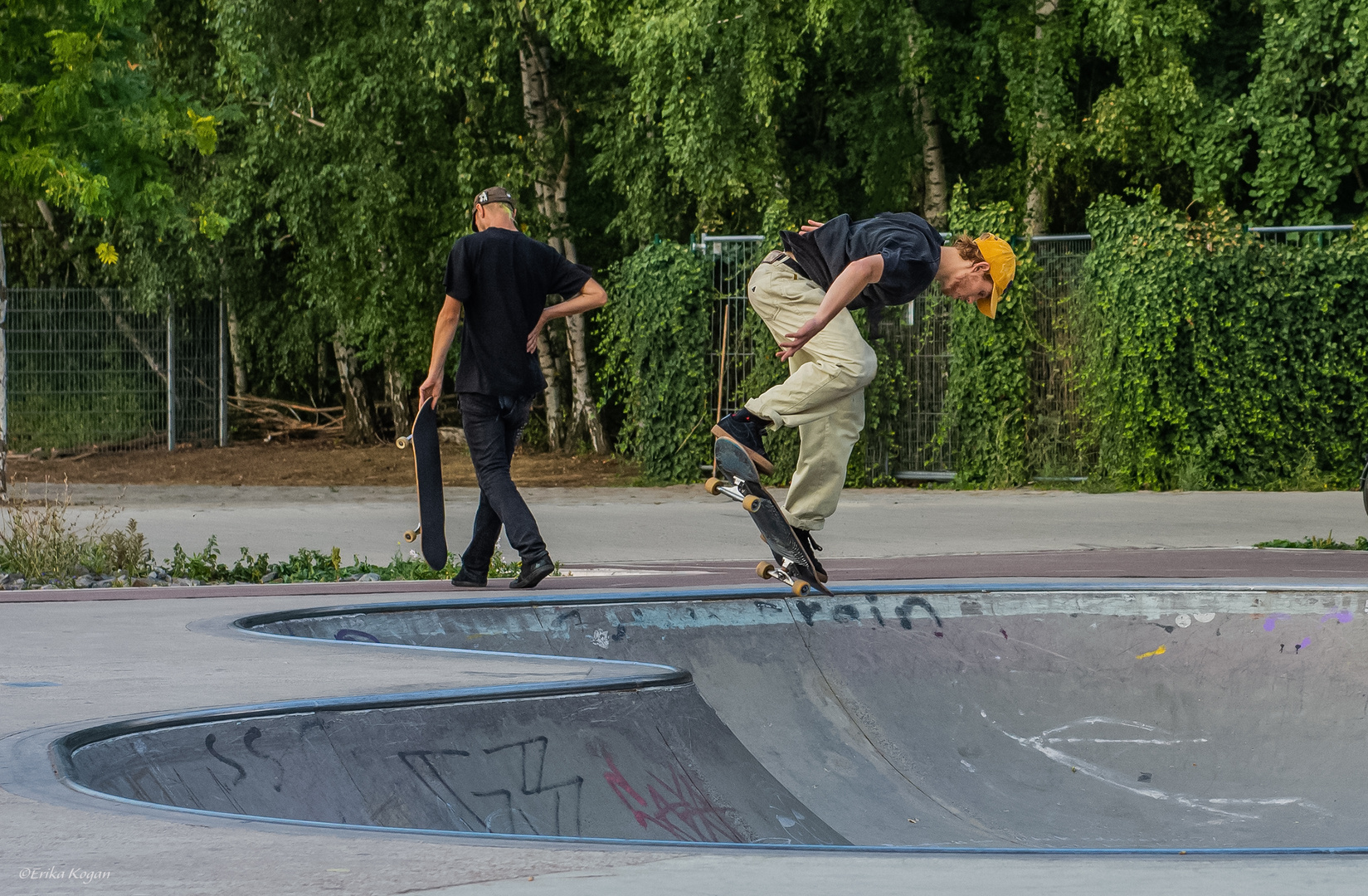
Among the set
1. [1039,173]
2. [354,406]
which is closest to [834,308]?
[1039,173]

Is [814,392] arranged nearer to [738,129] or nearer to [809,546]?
[809,546]

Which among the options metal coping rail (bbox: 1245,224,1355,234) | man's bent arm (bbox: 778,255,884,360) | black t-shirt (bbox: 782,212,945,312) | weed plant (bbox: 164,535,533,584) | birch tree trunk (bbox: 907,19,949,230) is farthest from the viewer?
birch tree trunk (bbox: 907,19,949,230)

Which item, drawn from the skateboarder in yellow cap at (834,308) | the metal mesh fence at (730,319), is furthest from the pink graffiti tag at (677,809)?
the metal mesh fence at (730,319)

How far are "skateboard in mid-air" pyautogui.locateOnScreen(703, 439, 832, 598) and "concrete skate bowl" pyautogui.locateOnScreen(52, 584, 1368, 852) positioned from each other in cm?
30

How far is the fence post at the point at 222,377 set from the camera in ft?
69.9

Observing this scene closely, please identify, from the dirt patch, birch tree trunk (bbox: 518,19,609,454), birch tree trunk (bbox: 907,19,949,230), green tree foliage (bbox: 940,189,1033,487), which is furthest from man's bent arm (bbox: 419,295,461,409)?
birch tree trunk (bbox: 907,19,949,230)

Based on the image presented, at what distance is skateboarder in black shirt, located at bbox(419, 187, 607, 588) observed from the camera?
21.0 ft

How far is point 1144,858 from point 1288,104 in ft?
53.2

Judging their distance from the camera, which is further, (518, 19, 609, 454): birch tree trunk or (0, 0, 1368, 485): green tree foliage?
(518, 19, 609, 454): birch tree trunk

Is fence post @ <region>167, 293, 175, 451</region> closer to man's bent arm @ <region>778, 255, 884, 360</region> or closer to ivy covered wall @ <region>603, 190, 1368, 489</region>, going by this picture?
ivy covered wall @ <region>603, 190, 1368, 489</region>

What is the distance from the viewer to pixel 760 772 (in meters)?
3.77

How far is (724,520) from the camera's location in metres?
11.8

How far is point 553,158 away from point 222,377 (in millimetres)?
6894

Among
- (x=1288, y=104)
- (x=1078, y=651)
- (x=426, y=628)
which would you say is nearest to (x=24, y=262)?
(x=1288, y=104)
